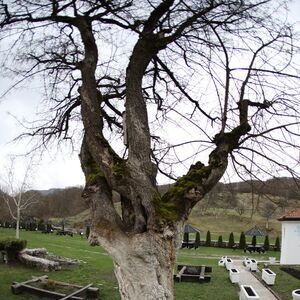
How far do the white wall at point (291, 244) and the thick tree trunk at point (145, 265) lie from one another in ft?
73.5

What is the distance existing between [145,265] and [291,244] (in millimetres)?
22779

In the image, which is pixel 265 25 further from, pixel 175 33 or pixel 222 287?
pixel 222 287

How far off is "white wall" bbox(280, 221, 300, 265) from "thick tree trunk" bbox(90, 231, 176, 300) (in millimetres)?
22412

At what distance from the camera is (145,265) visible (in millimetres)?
3123

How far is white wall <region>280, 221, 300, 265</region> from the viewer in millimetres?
22609

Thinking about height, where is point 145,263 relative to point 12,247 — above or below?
above

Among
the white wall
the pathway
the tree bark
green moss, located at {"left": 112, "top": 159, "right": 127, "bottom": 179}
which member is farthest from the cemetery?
green moss, located at {"left": 112, "top": 159, "right": 127, "bottom": 179}

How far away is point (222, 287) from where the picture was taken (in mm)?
13031

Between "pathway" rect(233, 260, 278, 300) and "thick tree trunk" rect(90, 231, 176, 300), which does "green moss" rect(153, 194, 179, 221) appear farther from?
"pathway" rect(233, 260, 278, 300)

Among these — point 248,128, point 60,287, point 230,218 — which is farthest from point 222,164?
point 230,218

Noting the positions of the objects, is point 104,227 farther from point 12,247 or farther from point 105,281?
point 12,247

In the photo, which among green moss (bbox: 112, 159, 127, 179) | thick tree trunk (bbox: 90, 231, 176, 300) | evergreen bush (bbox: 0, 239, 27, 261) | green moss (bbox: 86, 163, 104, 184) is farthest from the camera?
evergreen bush (bbox: 0, 239, 27, 261)

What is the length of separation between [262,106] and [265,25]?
3.21 feet

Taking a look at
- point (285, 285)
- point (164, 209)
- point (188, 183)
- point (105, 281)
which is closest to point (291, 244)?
point (285, 285)
